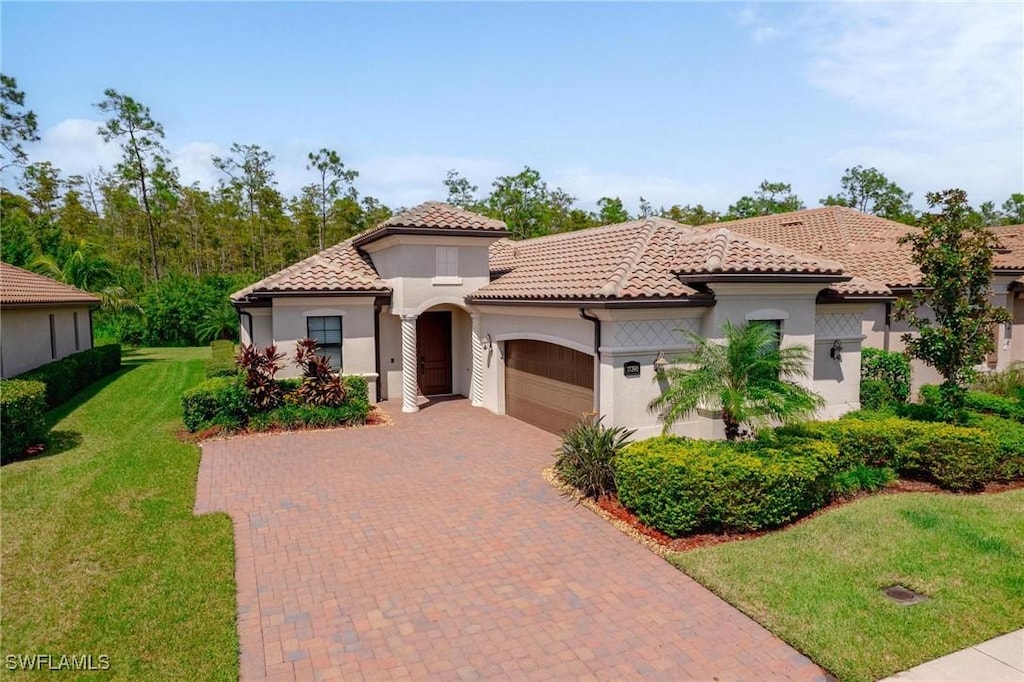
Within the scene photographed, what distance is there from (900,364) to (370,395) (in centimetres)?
1442

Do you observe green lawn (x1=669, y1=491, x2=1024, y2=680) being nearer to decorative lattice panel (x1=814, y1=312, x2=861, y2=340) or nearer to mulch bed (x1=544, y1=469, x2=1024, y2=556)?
mulch bed (x1=544, y1=469, x2=1024, y2=556)

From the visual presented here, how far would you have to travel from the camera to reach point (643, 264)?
40.2ft

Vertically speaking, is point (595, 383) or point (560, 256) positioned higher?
point (560, 256)

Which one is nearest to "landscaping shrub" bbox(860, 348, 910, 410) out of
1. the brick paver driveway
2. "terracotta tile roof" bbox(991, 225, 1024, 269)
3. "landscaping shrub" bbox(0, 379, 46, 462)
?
"terracotta tile roof" bbox(991, 225, 1024, 269)

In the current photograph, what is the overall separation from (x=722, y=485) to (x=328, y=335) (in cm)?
1191

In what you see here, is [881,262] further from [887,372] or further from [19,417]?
Answer: [19,417]

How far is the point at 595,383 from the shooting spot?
11.7 m

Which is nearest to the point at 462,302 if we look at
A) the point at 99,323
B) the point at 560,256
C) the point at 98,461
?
the point at 560,256

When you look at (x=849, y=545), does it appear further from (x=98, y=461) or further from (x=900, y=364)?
(x=98, y=461)

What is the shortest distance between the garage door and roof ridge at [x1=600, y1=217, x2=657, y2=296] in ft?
6.42

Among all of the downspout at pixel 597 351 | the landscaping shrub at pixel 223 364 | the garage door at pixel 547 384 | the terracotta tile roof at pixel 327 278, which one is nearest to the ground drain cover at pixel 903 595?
the downspout at pixel 597 351

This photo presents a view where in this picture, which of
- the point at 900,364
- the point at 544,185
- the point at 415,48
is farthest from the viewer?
the point at 544,185

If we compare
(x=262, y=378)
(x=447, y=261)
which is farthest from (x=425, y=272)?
(x=262, y=378)

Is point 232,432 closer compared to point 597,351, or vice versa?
point 597,351
